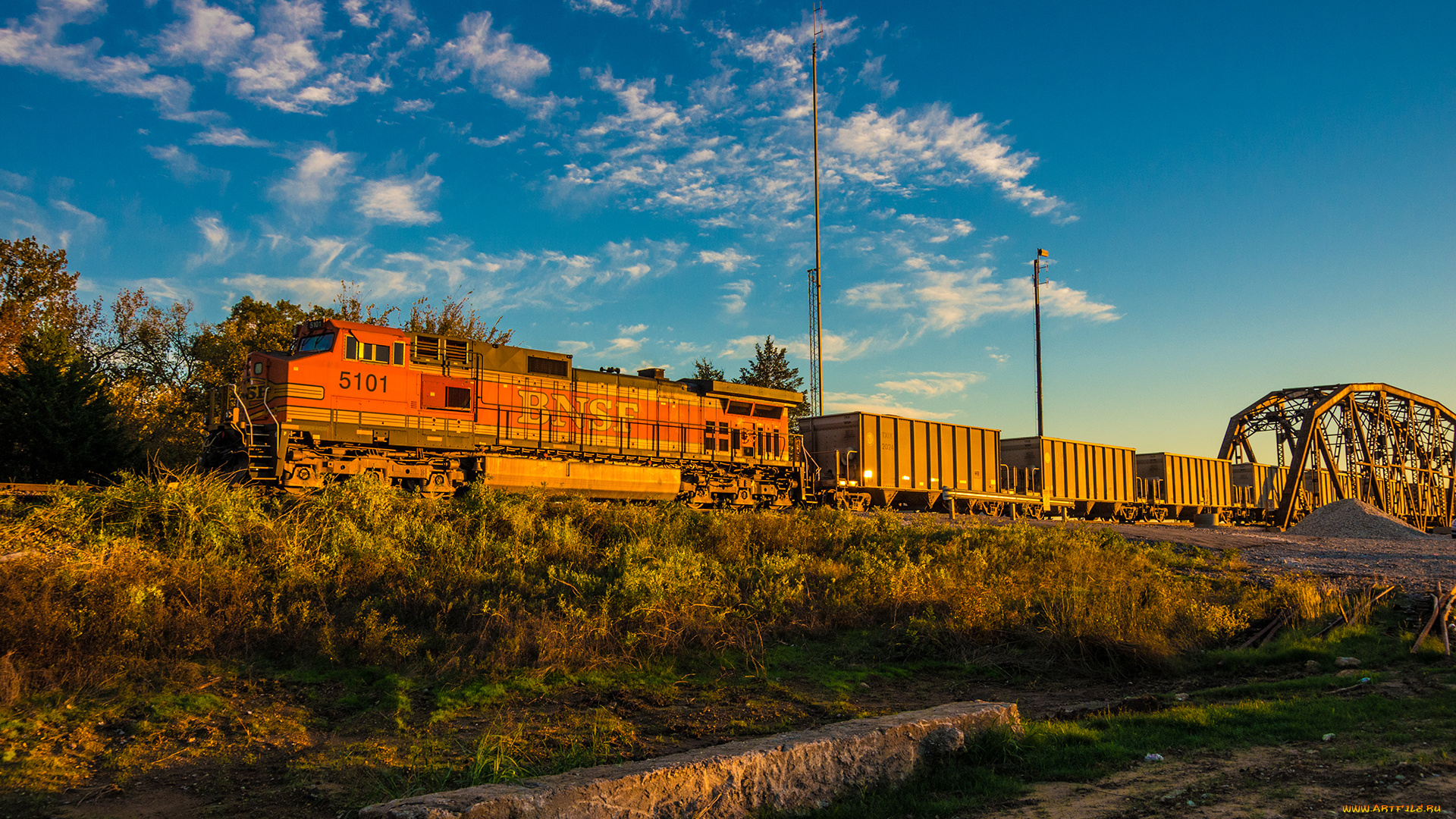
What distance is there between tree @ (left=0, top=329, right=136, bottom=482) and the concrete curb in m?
22.7

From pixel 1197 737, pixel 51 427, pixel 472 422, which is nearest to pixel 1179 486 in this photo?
pixel 472 422

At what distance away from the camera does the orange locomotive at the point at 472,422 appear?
15.0 meters

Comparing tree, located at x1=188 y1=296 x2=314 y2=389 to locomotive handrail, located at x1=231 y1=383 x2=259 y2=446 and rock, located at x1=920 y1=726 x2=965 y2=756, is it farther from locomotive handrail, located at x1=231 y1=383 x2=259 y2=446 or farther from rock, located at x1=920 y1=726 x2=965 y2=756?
rock, located at x1=920 y1=726 x2=965 y2=756

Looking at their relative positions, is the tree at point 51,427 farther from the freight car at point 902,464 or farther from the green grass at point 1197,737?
the green grass at point 1197,737

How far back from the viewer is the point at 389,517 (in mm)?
12523

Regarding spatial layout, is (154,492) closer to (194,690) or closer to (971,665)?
(194,690)

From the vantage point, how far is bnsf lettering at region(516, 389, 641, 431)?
1805 cm

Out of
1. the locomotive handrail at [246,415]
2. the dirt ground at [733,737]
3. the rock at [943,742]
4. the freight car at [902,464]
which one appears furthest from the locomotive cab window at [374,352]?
the rock at [943,742]

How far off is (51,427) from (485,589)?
18.6m

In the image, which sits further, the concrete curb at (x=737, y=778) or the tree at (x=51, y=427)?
the tree at (x=51, y=427)

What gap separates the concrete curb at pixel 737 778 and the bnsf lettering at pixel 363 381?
1285cm

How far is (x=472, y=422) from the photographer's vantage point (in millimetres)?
17094

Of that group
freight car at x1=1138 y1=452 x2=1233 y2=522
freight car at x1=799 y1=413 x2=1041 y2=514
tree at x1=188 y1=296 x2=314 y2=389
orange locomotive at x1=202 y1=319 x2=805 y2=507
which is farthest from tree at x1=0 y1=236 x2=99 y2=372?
freight car at x1=1138 y1=452 x2=1233 y2=522

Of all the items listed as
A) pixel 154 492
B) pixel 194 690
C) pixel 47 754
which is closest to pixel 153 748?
pixel 47 754
